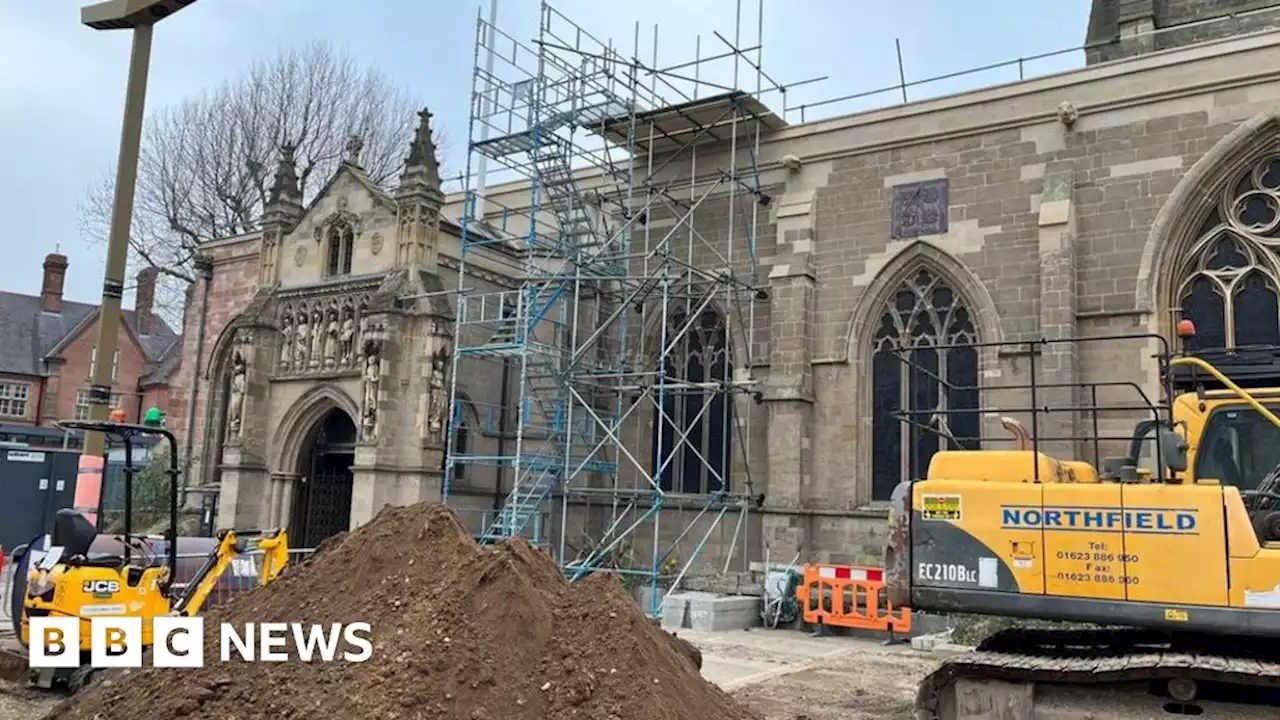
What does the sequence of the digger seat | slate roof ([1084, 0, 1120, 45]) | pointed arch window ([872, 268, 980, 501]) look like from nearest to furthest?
1. the digger seat
2. pointed arch window ([872, 268, 980, 501])
3. slate roof ([1084, 0, 1120, 45])

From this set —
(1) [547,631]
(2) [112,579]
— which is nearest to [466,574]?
(1) [547,631]

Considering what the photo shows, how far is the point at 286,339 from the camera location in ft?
63.6

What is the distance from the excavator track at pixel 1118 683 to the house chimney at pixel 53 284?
44.9 m

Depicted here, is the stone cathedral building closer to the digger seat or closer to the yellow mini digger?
the yellow mini digger

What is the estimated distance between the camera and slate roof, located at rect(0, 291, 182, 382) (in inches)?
1551

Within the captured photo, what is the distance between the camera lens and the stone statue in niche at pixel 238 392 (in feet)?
62.4

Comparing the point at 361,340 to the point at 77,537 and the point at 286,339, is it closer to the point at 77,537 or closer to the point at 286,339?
the point at 286,339

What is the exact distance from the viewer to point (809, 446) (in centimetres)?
1622

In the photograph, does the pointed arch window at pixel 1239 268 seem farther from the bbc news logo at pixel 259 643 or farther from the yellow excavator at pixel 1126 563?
the bbc news logo at pixel 259 643

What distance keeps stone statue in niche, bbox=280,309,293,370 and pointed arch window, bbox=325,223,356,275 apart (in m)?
1.23

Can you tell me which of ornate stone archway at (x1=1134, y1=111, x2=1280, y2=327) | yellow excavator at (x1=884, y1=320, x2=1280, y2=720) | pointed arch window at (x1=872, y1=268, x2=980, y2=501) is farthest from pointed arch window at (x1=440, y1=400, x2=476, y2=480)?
yellow excavator at (x1=884, y1=320, x2=1280, y2=720)

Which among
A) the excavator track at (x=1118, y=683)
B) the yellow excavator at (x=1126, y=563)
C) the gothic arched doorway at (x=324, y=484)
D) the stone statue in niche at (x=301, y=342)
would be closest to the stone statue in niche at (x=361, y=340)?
the stone statue in niche at (x=301, y=342)

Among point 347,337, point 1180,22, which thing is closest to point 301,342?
point 347,337

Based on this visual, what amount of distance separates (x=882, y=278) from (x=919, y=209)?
4.17ft
